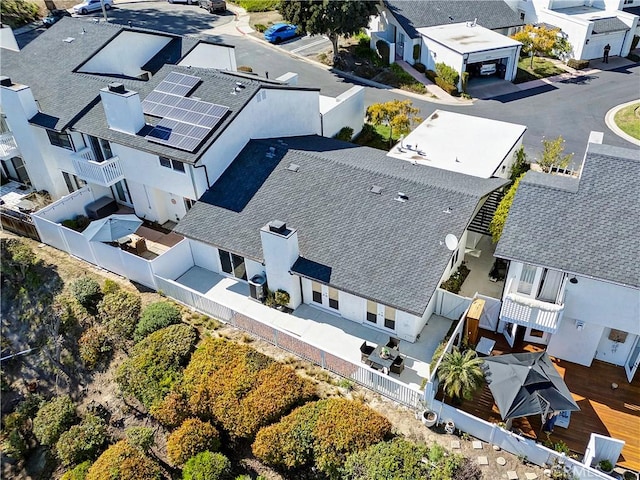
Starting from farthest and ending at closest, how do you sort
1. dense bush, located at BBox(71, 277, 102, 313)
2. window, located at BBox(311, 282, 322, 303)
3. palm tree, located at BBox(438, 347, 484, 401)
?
dense bush, located at BBox(71, 277, 102, 313)
window, located at BBox(311, 282, 322, 303)
palm tree, located at BBox(438, 347, 484, 401)

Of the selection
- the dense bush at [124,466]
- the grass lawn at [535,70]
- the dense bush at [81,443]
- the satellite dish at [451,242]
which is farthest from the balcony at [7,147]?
the grass lawn at [535,70]

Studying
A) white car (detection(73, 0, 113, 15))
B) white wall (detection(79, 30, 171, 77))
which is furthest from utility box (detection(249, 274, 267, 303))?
white car (detection(73, 0, 113, 15))

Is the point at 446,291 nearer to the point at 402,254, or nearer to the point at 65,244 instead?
the point at 402,254

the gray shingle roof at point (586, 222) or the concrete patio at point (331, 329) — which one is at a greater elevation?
the gray shingle roof at point (586, 222)

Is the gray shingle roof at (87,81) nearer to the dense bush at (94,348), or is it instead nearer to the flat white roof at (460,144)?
the flat white roof at (460,144)

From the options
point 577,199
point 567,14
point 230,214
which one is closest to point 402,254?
point 577,199

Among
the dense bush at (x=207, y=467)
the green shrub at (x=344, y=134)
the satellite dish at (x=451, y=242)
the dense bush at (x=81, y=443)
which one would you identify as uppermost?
the satellite dish at (x=451, y=242)

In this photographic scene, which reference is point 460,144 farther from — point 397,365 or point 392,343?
point 397,365

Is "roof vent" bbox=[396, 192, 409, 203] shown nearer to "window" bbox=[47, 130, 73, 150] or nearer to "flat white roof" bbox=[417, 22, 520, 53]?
"window" bbox=[47, 130, 73, 150]
